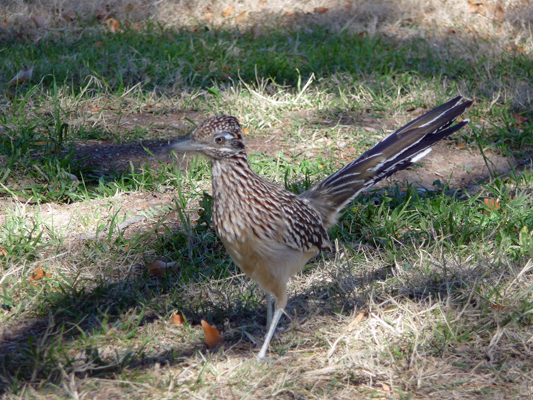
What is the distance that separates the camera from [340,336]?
142 inches

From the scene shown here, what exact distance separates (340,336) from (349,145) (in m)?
2.72

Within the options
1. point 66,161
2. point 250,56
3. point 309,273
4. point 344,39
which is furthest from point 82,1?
point 309,273

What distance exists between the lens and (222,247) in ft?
15.1

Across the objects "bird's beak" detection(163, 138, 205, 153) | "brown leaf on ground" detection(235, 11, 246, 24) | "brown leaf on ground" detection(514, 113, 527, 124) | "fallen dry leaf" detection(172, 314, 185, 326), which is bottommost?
"fallen dry leaf" detection(172, 314, 185, 326)

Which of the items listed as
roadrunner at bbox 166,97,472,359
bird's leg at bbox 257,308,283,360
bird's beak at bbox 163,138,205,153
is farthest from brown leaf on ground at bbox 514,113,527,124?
bird's beak at bbox 163,138,205,153

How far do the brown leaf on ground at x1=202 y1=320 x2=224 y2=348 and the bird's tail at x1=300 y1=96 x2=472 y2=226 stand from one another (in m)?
1.13

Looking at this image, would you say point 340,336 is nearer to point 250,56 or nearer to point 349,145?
point 349,145

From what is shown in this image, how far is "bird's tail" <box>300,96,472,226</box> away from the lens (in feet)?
13.8

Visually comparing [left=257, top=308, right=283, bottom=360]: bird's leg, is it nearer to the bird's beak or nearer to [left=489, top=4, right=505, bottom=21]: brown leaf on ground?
the bird's beak

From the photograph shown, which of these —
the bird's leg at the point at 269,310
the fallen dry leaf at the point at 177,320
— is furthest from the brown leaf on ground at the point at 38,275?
the bird's leg at the point at 269,310

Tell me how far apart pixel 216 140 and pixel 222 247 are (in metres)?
1.42

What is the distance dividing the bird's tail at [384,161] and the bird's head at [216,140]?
961 millimetres

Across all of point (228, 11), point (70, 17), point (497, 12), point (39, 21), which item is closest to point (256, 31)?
point (228, 11)

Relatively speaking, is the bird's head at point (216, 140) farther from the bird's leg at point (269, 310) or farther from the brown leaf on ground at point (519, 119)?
the brown leaf on ground at point (519, 119)
